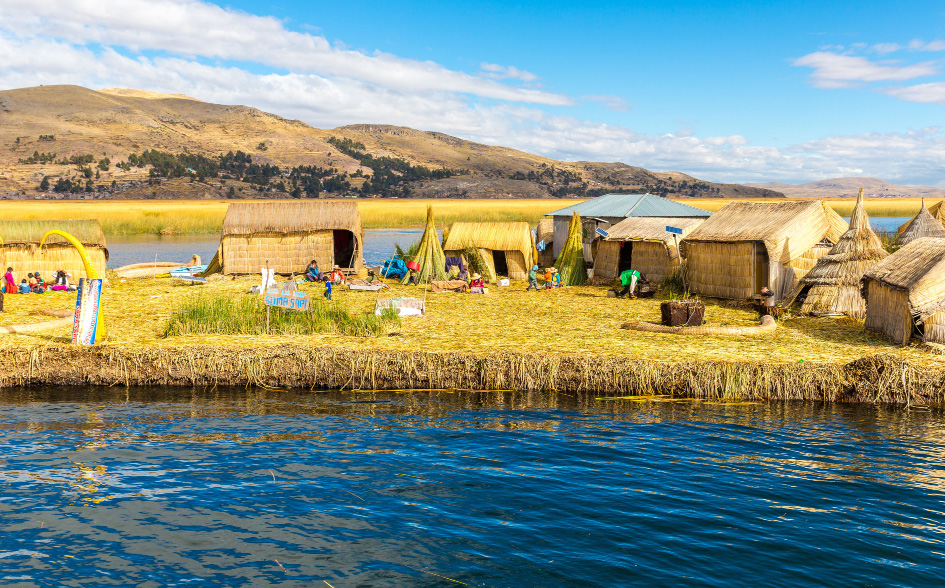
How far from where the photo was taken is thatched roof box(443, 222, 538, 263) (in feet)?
95.8

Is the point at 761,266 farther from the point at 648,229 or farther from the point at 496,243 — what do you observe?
the point at 496,243

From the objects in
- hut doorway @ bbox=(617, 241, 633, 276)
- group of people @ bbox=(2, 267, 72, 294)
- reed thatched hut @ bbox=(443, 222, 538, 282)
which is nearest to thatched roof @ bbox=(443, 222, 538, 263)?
reed thatched hut @ bbox=(443, 222, 538, 282)

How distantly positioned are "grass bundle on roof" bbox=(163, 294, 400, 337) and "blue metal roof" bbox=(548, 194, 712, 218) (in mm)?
17607

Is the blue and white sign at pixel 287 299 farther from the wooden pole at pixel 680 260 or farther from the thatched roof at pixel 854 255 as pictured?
the thatched roof at pixel 854 255

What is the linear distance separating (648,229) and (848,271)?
886cm

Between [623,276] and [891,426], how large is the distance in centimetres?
1309

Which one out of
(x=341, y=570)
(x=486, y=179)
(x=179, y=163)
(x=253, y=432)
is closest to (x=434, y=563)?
(x=341, y=570)

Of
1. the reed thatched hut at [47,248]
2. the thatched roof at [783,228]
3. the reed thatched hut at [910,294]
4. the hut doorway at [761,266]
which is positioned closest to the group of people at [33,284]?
the reed thatched hut at [47,248]

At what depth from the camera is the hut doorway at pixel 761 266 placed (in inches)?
846

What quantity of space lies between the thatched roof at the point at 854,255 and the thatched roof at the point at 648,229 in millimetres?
6335

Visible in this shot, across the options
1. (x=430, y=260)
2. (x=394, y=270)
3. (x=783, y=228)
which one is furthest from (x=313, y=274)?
(x=783, y=228)

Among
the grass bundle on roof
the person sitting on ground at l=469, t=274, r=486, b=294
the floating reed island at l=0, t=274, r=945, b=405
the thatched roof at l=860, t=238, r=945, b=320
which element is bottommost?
the floating reed island at l=0, t=274, r=945, b=405

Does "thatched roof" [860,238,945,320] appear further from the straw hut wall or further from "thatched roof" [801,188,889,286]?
the straw hut wall

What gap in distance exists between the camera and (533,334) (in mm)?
17047
